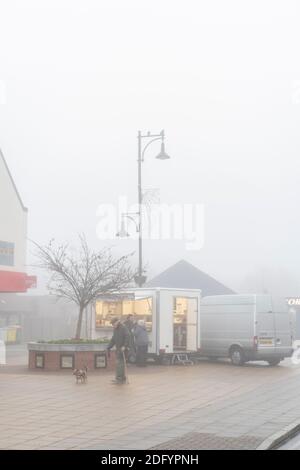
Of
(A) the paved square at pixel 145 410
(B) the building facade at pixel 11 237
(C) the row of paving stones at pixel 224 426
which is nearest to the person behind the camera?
(C) the row of paving stones at pixel 224 426

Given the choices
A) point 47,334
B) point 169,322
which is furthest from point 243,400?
point 47,334

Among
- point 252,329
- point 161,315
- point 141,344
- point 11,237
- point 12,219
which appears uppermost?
point 12,219

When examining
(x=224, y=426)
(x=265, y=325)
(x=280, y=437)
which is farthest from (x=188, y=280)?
(x=280, y=437)

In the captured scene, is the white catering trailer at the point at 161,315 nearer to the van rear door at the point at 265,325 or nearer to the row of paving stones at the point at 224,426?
the van rear door at the point at 265,325

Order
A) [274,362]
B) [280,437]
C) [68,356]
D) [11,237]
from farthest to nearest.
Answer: [11,237] → [274,362] → [68,356] → [280,437]

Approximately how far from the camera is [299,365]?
971 inches

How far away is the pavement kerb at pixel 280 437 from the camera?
9533 mm

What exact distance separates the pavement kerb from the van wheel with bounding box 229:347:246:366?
501 inches

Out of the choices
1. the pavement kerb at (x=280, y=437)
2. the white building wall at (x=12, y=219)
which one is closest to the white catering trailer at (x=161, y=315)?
the white building wall at (x=12, y=219)

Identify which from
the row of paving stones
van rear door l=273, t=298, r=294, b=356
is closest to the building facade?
van rear door l=273, t=298, r=294, b=356

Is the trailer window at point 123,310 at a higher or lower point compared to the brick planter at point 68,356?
higher

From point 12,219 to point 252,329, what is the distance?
13846 millimetres

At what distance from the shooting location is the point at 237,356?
24266 mm

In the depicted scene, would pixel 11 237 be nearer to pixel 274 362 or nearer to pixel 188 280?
pixel 274 362
